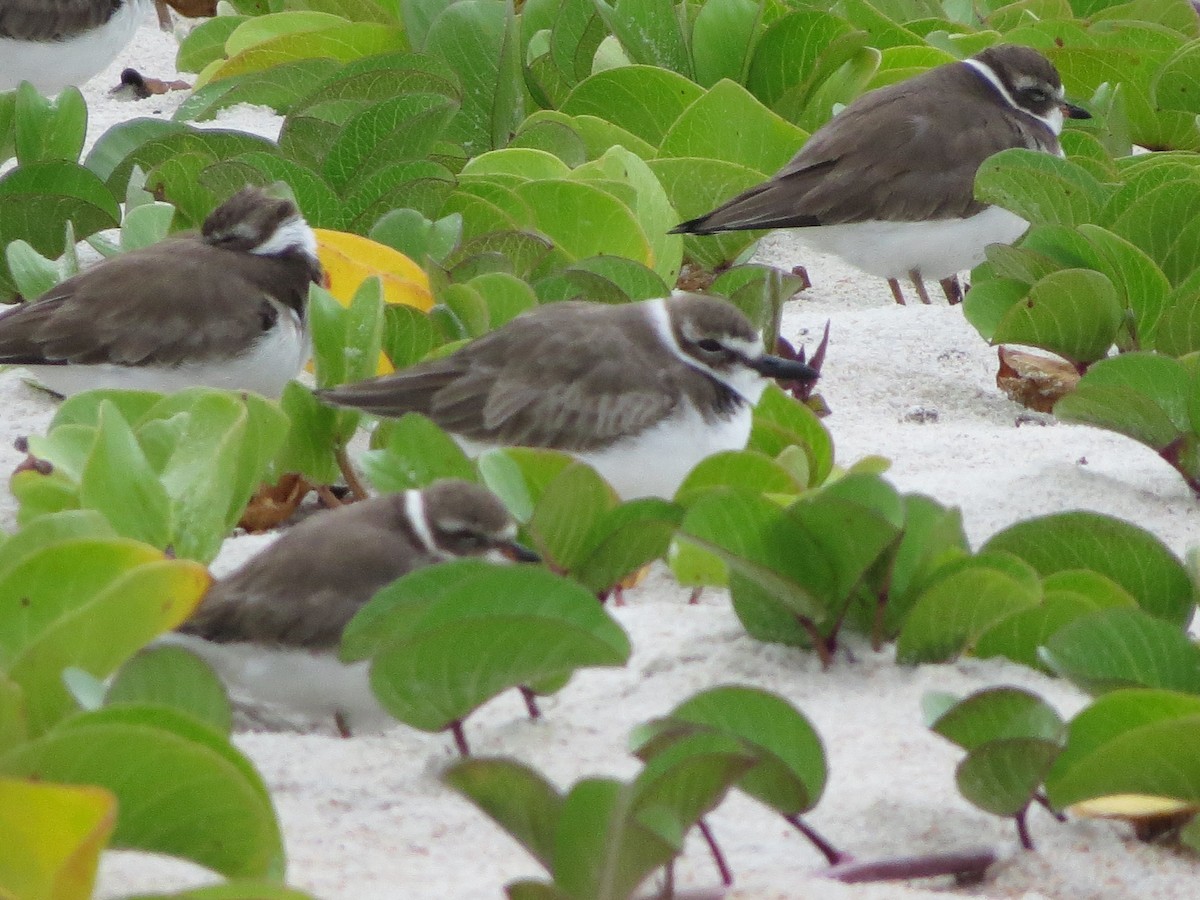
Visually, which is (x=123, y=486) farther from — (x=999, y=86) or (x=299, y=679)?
(x=999, y=86)

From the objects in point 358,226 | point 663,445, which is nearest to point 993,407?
point 663,445

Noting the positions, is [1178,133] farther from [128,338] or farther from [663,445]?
[128,338]

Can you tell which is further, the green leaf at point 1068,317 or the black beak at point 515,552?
the green leaf at point 1068,317

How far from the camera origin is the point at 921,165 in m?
6.18

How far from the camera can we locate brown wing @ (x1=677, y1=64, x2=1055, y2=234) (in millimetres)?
5871

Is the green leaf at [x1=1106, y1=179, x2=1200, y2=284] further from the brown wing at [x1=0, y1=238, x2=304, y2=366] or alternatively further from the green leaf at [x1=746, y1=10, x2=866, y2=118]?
the brown wing at [x1=0, y1=238, x2=304, y2=366]

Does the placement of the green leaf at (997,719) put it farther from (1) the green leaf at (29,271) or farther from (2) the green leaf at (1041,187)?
(1) the green leaf at (29,271)

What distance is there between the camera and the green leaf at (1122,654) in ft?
9.30

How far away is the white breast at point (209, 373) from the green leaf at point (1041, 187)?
2024 mm

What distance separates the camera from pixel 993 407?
194 inches

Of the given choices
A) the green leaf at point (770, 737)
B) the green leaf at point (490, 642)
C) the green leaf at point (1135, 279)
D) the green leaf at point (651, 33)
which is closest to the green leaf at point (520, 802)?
the green leaf at point (770, 737)

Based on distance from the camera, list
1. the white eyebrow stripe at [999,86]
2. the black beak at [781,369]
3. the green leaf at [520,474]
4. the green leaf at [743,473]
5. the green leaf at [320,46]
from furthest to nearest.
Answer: the green leaf at [320,46]
the white eyebrow stripe at [999,86]
the black beak at [781,369]
the green leaf at [743,473]
the green leaf at [520,474]

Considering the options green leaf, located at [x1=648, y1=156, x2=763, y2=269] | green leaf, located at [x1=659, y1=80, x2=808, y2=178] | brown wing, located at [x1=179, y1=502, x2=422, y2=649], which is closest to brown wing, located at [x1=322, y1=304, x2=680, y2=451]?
brown wing, located at [x1=179, y1=502, x2=422, y2=649]

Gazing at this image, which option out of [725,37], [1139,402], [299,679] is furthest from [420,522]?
[725,37]
